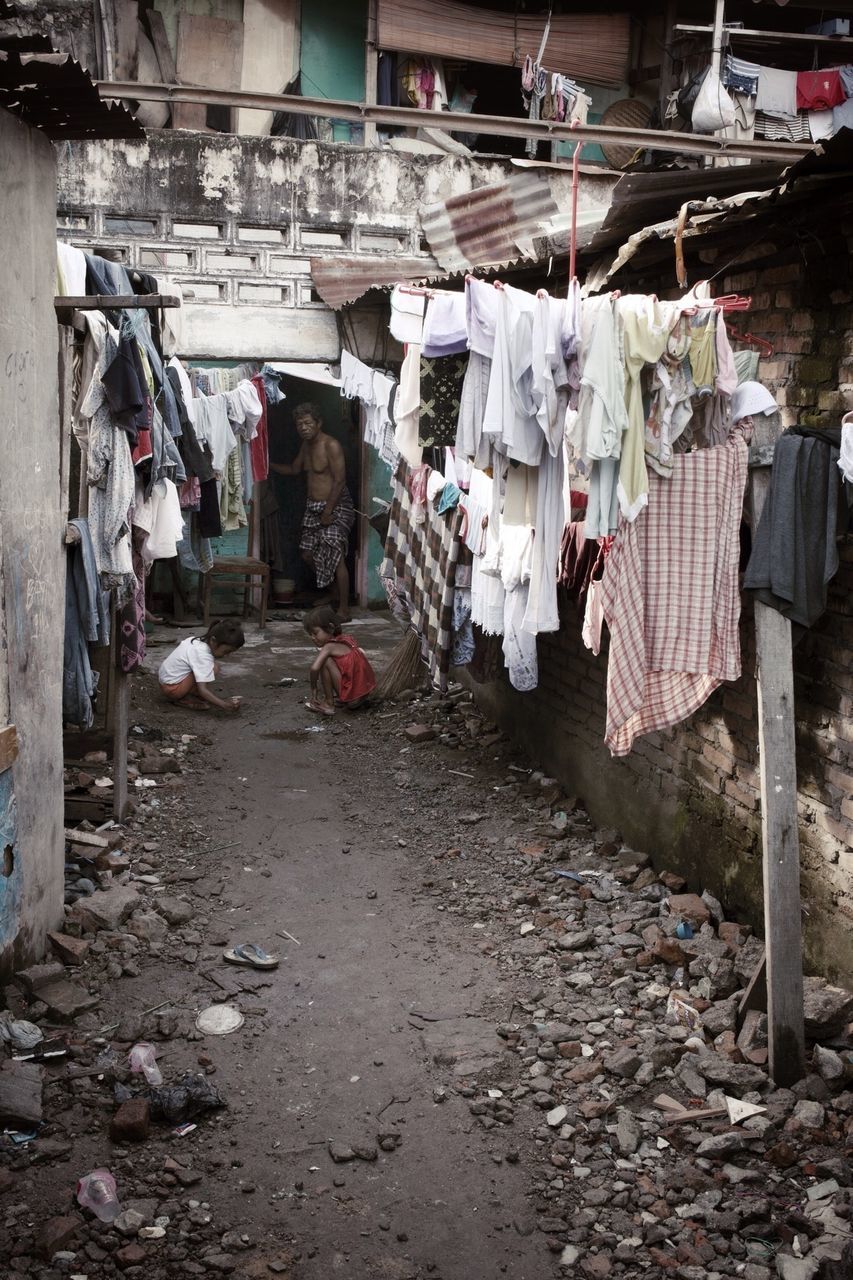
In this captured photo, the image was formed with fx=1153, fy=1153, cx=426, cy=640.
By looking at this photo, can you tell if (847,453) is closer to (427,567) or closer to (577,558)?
(577,558)

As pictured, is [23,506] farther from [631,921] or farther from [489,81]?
[489,81]

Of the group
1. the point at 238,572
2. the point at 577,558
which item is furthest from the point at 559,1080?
the point at 238,572

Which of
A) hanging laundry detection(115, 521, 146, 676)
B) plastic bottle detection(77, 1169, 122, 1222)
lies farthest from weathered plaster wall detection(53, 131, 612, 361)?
plastic bottle detection(77, 1169, 122, 1222)

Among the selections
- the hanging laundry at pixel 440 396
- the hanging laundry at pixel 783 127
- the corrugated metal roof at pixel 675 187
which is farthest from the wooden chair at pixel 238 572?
the corrugated metal roof at pixel 675 187

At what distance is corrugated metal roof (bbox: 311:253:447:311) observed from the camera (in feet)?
36.1

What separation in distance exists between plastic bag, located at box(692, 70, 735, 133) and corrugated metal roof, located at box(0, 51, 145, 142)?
358 inches

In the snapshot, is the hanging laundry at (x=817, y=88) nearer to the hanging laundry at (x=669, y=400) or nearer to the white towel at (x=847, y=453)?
the hanging laundry at (x=669, y=400)

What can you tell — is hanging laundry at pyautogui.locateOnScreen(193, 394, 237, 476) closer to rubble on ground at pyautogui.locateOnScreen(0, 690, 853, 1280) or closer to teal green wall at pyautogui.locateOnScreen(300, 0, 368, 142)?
teal green wall at pyautogui.locateOnScreen(300, 0, 368, 142)

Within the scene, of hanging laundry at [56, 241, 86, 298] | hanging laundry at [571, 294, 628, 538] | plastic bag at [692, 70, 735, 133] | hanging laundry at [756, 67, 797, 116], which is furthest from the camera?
hanging laundry at [756, 67, 797, 116]

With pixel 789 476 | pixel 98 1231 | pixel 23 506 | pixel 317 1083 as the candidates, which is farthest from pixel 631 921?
pixel 23 506

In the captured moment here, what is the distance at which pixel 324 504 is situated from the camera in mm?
14172

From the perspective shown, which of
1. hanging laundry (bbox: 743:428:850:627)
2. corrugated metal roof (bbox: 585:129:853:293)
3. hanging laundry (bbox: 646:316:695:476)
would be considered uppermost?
corrugated metal roof (bbox: 585:129:853:293)

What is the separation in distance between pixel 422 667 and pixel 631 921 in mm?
5293

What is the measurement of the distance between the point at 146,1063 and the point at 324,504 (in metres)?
10.1
